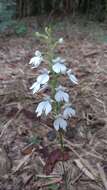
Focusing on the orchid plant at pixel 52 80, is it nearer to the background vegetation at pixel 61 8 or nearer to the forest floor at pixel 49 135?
the forest floor at pixel 49 135

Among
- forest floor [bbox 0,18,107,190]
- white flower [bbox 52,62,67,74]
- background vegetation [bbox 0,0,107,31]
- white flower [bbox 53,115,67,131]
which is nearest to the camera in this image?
white flower [bbox 52,62,67,74]

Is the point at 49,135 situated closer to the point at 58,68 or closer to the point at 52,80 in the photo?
the point at 52,80

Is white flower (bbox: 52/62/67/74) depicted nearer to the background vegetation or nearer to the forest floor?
the forest floor

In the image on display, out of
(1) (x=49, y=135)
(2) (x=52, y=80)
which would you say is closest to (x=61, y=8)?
(1) (x=49, y=135)

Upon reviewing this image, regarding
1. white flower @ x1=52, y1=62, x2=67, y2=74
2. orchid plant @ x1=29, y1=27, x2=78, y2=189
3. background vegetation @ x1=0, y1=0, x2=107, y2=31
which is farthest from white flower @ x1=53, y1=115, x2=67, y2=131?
background vegetation @ x1=0, y1=0, x2=107, y2=31

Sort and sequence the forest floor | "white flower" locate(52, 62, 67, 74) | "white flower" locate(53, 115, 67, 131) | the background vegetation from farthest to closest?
the background vegetation < the forest floor < "white flower" locate(53, 115, 67, 131) < "white flower" locate(52, 62, 67, 74)

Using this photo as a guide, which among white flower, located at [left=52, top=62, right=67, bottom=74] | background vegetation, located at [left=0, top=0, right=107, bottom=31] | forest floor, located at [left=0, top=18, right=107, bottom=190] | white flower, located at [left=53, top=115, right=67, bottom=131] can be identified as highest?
white flower, located at [left=52, top=62, right=67, bottom=74]

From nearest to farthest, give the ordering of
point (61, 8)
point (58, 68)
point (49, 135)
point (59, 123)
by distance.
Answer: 1. point (58, 68)
2. point (59, 123)
3. point (49, 135)
4. point (61, 8)

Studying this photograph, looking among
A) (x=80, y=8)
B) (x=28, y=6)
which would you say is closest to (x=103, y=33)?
(x=80, y=8)

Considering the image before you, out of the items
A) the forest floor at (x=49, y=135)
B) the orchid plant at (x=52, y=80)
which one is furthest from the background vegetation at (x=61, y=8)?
the orchid plant at (x=52, y=80)
